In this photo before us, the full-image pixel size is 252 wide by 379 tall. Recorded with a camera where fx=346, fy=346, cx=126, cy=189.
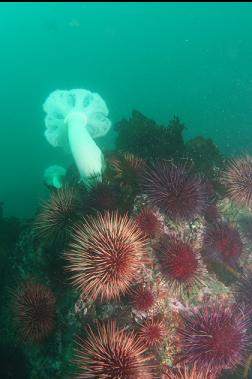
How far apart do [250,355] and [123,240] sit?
3199mm

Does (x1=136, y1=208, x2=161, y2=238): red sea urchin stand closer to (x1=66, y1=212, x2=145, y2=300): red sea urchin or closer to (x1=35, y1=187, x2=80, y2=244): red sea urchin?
(x1=66, y1=212, x2=145, y2=300): red sea urchin

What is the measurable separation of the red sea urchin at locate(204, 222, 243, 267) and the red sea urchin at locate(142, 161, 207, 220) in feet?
2.17

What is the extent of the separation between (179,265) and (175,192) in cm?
144

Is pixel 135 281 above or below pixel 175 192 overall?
below

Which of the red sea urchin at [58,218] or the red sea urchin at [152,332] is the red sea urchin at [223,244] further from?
the red sea urchin at [58,218]

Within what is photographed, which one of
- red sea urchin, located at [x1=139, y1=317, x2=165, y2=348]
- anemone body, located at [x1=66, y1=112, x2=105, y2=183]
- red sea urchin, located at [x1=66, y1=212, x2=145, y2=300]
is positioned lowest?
red sea urchin, located at [x1=139, y1=317, x2=165, y2=348]

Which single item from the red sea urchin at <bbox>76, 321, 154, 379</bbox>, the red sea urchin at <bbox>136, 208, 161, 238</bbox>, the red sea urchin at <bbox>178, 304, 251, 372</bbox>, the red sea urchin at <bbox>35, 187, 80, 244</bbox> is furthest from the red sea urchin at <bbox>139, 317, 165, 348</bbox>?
the red sea urchin at <bbox>35, 187, 80, 244</bbox>

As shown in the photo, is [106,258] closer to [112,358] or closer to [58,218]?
[112,358]

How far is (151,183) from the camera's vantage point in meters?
6.99

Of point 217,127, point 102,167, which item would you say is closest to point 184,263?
point 102,167

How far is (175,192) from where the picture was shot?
679cm

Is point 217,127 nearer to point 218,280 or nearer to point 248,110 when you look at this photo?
point 248,110

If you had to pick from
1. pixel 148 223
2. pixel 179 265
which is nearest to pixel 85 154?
pixel 148 223

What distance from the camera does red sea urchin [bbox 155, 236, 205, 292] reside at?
6.19 meters
